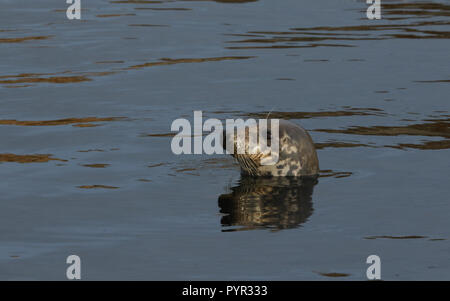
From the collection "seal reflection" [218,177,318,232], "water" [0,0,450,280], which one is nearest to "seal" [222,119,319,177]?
"seal reflection" [218,177,318,232]

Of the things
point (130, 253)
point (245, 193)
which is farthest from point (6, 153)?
point (130, 253)

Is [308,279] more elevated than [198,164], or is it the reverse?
[198,164]

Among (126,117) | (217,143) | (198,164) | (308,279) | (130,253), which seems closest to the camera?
(308,279)

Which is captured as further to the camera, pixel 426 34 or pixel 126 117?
pixel 426 34

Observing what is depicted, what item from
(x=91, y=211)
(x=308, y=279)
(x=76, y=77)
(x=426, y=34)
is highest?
(x=426, y=34)

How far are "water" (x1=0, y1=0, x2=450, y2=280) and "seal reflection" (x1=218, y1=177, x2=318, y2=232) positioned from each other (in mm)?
32

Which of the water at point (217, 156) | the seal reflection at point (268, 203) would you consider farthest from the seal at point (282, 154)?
the water at point (217, 156)

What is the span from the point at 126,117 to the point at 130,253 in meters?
5.33

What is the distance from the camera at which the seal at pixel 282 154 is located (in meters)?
10.3

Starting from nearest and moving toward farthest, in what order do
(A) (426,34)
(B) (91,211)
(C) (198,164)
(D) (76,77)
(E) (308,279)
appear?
(E) (308,279) < (B) (91,211) < (C) (198,164) < (D) (76,77) < (A) (426,34)

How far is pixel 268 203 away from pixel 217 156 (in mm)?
1928

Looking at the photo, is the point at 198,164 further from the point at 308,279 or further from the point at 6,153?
the point at 308,279

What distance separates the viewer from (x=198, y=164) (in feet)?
36.8

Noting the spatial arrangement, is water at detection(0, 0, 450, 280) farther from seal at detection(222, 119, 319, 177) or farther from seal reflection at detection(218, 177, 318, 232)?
seal at detection(222, 119, 319, 177)
